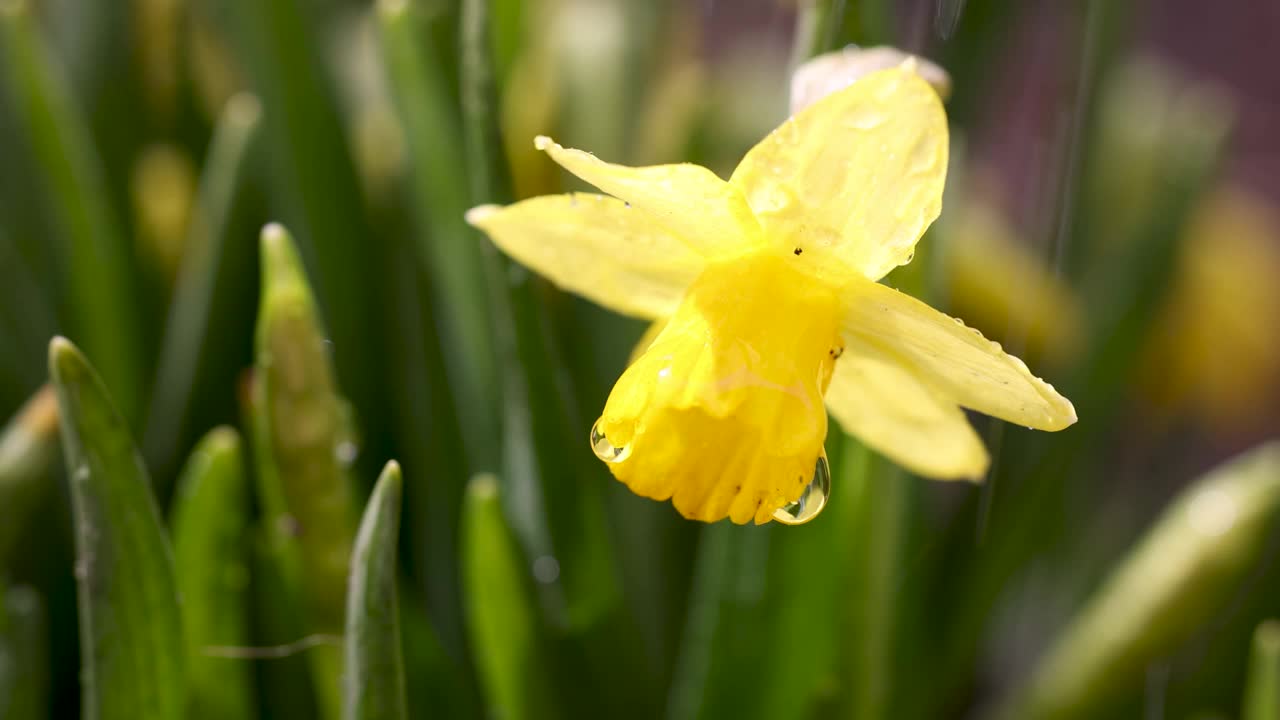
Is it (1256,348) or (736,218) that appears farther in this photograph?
(1256,348)

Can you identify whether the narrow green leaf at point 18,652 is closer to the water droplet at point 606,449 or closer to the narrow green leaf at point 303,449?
the narrow green leaf at point 303,449

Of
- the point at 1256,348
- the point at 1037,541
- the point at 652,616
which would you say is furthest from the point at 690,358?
the point at 1256,348

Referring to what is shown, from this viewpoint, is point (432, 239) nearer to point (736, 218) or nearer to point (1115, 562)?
point (736, 218)

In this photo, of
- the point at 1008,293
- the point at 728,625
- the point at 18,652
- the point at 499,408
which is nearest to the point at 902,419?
the point at 728,625

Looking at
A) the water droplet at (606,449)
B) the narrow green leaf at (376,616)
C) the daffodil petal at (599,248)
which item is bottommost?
the narrow green leaf at (376,616)

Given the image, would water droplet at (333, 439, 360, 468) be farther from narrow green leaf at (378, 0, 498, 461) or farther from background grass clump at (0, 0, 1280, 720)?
narrow green leaf at (378, 0, 498, 461)

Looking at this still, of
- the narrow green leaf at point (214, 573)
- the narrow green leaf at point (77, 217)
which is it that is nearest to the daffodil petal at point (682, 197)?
the narrow green leaf at point (214, 573)

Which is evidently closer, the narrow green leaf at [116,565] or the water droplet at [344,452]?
the narrow green leaf at [116,565]

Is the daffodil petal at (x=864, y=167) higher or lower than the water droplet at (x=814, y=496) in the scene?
higher
